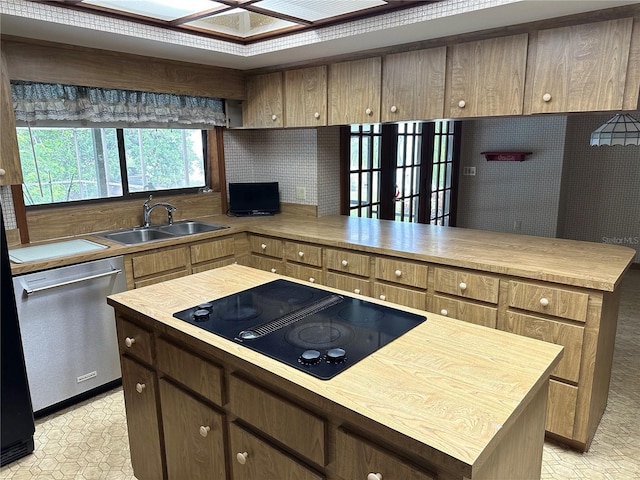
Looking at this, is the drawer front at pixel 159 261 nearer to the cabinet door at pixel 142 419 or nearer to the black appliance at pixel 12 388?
the black appliance at pixel 12 388

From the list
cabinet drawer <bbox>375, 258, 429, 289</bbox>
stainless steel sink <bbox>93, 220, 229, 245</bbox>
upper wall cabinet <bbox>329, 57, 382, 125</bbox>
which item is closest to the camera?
cabinet drawer <bbox>375, 258, 429, 289</bbox>

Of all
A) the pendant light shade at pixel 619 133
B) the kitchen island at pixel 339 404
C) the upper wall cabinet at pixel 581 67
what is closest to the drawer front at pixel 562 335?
the kitchen island at pixel 339 404

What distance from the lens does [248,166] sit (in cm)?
402

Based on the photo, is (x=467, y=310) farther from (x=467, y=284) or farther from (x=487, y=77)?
(x=487, y=77)

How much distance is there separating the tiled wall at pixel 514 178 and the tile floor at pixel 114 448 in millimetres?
2804

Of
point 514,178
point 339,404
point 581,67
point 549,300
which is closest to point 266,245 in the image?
point 549,300

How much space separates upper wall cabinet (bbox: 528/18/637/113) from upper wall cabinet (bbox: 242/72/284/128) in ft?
6.05

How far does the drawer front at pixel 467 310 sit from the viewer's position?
7.41 ft

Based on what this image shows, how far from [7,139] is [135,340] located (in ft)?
4.62

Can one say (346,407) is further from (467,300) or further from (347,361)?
(467,300)

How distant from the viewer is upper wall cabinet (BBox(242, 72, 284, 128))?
Result: 11.1 feet

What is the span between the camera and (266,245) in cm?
328

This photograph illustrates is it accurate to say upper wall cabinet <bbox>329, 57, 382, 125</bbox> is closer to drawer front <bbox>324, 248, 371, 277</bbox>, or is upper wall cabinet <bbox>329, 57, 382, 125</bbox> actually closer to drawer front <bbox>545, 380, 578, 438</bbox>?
drawer front <bbox>324, 248, 371, 277</bbox>

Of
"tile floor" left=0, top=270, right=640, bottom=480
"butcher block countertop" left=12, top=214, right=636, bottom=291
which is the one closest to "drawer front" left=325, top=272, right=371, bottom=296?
"butcher block countertop" left=12, top=214, right=636, bottom=291
